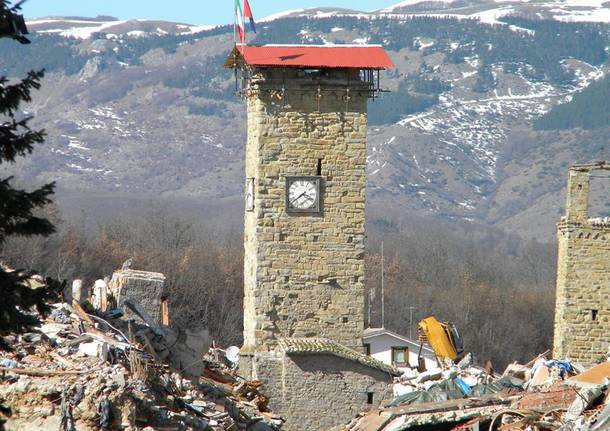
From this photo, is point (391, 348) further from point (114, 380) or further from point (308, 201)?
point (114, 380)

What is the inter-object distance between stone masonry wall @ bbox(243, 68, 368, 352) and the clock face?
0.40ft

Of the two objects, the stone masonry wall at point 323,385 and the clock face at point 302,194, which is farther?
the clock face at point 302,194

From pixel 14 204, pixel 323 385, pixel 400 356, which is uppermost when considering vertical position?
pixel 14 204

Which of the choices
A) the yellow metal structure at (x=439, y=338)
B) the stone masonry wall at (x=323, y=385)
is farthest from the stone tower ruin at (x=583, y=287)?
the stone masonry wall at (x=323, y=385)

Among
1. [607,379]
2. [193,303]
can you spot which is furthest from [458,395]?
[193,303]

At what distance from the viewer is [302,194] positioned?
115 feet

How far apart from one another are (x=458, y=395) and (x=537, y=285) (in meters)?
82.8

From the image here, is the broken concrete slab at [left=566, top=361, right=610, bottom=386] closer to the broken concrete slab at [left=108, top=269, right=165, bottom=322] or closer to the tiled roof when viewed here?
the tiled roof

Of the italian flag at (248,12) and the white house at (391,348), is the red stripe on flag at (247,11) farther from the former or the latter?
the white house at (391,348)

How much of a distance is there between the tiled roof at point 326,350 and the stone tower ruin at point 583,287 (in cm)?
674

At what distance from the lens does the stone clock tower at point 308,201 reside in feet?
114

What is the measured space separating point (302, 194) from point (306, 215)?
407 mm

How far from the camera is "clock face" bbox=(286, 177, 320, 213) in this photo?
114ft

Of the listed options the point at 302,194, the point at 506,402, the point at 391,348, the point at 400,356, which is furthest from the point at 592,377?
the point at 391,348
